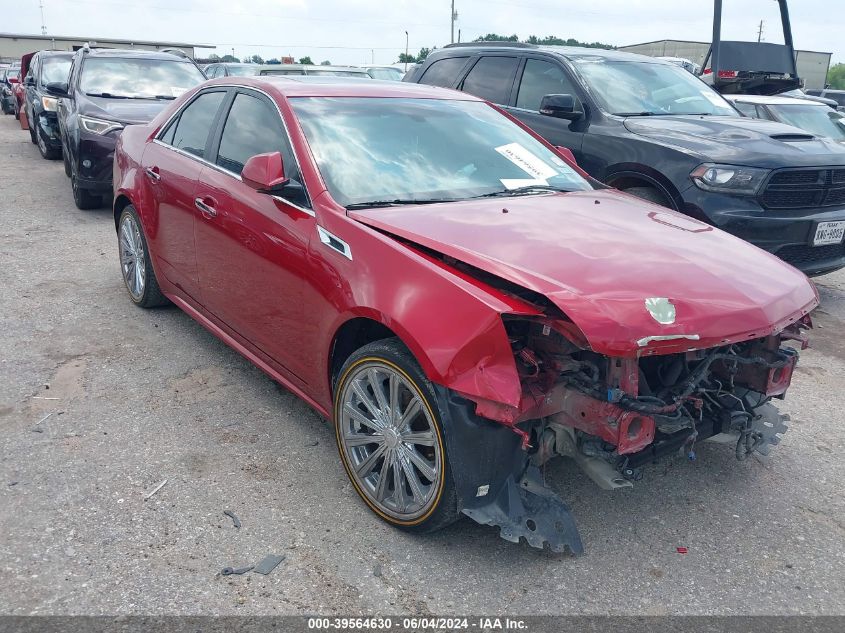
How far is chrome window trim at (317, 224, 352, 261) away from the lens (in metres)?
3.13

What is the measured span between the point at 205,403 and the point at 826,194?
481 centimetres

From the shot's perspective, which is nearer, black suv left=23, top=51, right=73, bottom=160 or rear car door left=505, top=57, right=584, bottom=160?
rear car door left=505, top=57, right=584, bottom=160

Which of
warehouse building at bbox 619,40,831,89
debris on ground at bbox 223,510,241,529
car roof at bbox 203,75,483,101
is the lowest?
debris on ground at bbox 223,510,241,529

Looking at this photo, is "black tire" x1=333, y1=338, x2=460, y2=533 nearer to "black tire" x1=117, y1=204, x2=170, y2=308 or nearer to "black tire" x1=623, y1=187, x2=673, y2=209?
"black tire" x1=117, y1=204, x2=170, y2=308

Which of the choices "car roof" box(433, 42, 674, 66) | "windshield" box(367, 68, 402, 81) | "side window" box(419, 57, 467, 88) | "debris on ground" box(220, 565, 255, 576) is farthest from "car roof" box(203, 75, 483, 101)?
"windshield" box(367, 68, 402, 81)

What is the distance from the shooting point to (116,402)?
4172 mm

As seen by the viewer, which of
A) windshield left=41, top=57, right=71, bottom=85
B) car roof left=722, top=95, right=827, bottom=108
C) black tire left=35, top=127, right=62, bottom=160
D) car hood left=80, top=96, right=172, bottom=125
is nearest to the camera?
car hood left=80, top=96, right=172, bottom=125

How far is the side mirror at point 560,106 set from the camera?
627 centimetres

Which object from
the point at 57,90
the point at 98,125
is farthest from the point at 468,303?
the point at 57,90

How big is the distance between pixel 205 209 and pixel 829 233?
453 centimetres

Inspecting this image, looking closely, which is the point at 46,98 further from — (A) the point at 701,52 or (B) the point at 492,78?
(A) the point at 701,52

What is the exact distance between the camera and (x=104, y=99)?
937 centimetres

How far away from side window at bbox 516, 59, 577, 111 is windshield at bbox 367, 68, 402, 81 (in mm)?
11603

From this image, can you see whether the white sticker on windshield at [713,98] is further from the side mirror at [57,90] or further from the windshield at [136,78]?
the side mirror at [57,90]
